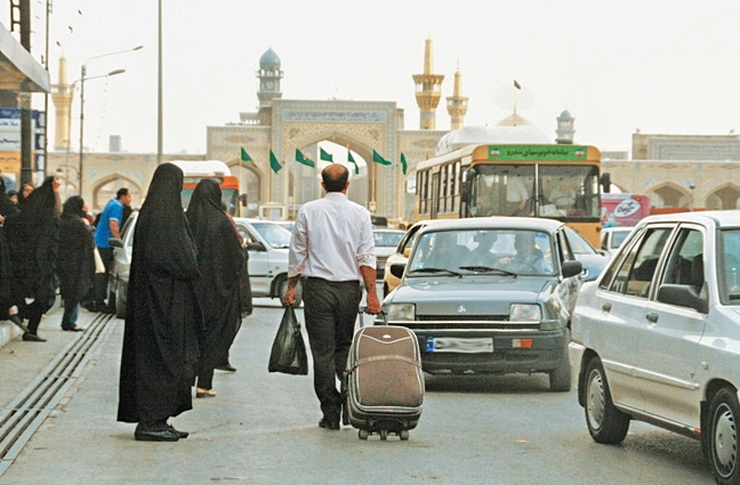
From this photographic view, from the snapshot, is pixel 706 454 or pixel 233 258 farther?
pixel 233 258

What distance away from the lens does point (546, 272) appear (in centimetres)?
1144

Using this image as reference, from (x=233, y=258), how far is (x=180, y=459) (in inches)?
132

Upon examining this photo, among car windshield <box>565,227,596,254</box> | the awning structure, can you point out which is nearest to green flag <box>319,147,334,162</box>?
car windshield <box>565,227,596,254</box>

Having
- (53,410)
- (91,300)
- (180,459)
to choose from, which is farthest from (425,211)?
(180,459)

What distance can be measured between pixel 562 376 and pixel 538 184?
11137 mm

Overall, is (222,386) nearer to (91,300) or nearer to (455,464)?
(455,464)

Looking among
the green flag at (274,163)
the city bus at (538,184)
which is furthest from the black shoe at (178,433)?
the green flag at (274,163)

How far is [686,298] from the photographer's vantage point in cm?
652

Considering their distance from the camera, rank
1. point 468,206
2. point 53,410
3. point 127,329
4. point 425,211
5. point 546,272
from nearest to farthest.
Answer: point 127,329 → point 53,410 → point 546,272 → point 468,206 → point 425,211

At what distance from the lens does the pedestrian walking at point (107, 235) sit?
1988 centimetres

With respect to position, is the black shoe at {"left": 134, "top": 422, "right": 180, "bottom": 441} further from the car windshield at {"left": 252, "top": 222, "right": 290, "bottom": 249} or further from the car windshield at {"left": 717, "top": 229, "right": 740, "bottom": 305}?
the car windshield at {"left": 252, "top": 222, "right": 290, "bottom": 249}

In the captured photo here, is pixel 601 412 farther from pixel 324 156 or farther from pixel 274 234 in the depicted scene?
pixel 324 156

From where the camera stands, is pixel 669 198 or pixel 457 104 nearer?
pixel 669 198

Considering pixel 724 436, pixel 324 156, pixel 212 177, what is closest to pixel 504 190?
pixel 212 177
